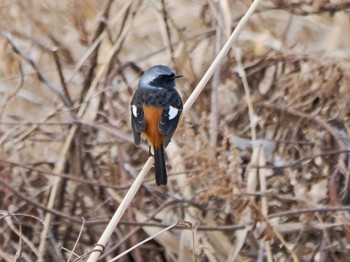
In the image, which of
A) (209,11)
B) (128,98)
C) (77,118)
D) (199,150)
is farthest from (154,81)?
(209,11)

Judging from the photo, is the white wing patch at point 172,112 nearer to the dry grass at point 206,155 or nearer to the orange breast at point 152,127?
the orange breast at point 152,127

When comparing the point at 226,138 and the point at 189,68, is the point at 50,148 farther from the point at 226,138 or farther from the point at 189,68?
the point at 226,138

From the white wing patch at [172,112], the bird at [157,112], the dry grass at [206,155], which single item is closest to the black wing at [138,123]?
the bird at [157,112]

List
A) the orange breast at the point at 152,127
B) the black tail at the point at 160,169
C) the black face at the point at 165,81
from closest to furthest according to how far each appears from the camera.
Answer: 1. the black tail at the point at 160,169
2. the orange breast at the point at 152,127
3. the black face at the point at 165,81

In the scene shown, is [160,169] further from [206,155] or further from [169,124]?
[206,155]

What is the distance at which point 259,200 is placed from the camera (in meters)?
4.57

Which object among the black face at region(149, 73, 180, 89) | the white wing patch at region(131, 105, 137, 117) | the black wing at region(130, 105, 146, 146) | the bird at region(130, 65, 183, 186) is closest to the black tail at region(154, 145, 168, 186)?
the bird at region(130, 65, 183, 186)

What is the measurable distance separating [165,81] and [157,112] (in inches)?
6.7

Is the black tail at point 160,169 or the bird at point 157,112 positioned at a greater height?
the bird at point 157,112

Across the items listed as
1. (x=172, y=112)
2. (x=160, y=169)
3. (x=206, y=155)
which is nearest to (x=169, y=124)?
(x=172, y=112)

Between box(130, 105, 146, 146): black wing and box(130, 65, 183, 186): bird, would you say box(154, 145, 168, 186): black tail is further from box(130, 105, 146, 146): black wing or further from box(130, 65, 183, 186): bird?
box(130, 105, 146, 146): black wing

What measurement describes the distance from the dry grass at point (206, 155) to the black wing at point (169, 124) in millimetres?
491

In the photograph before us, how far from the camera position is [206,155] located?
4094 millimetres

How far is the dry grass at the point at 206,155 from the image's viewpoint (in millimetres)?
4449
